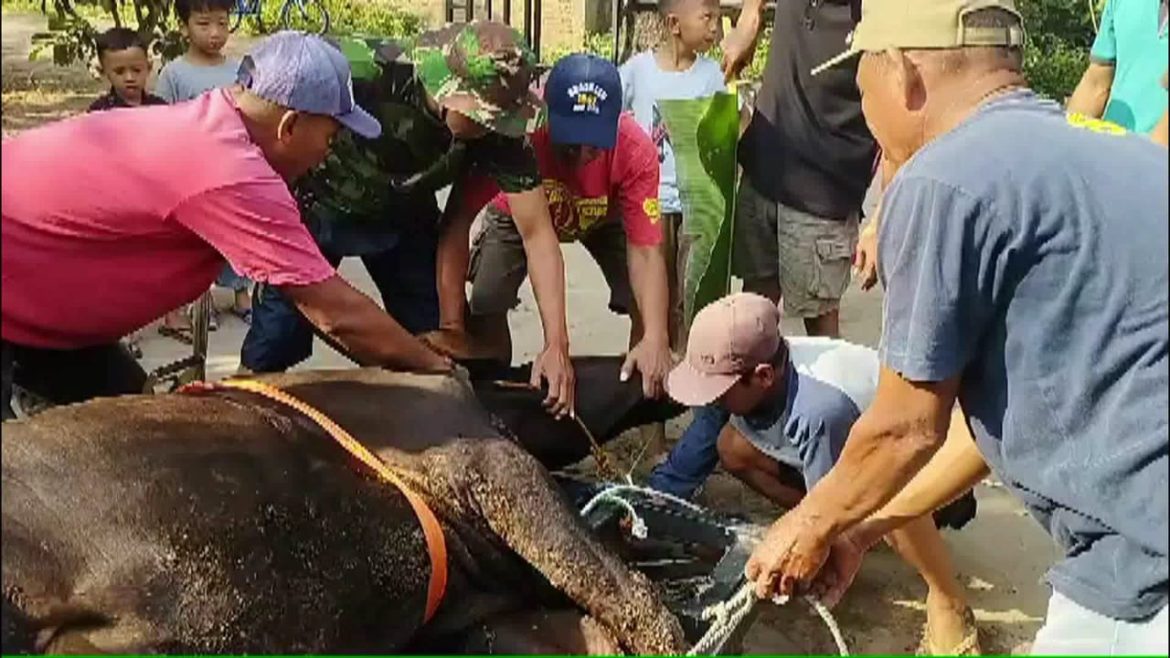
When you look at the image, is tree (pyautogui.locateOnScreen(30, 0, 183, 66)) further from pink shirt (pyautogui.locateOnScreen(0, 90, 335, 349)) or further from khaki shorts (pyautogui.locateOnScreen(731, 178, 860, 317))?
khaki shorts (pyautogui.locateOnScreen(731, 178, 860, 317))

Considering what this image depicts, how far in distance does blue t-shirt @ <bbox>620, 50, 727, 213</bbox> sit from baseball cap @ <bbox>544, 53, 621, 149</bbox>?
1028 millimetres

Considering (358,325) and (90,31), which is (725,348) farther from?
(90,31)

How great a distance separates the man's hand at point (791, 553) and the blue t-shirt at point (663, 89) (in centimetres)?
295

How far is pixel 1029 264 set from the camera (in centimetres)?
242

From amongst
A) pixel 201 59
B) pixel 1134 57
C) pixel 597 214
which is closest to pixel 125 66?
pixel 201 59

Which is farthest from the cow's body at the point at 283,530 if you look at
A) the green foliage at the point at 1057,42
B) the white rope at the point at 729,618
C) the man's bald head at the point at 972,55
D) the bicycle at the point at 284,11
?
the green foliage at the point at 1057,42

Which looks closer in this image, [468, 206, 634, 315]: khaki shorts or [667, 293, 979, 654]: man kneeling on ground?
[667, 293, 979, 654]: man kneeling on ground

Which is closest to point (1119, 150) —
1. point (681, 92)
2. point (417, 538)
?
point (417, 538)

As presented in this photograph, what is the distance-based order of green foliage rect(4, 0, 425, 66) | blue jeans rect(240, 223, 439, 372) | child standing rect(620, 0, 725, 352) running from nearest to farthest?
1. blue jeans rect(240, 223, 439, 372)
2. green foliage rect(4, 0, 425, 66)
3. child standing rect(620, 0, 725, 352)

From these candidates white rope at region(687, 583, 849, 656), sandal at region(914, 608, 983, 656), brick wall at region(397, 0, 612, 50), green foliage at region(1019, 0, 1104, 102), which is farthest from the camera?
brick wall at region(397, 0, 612, 50)

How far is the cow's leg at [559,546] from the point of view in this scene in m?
3.73

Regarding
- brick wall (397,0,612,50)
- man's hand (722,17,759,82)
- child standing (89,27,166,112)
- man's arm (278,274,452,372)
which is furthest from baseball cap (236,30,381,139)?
brick wall (397,0,612,50)

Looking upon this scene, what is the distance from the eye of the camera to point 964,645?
13.6 feet

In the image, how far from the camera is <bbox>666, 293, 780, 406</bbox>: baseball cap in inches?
153
